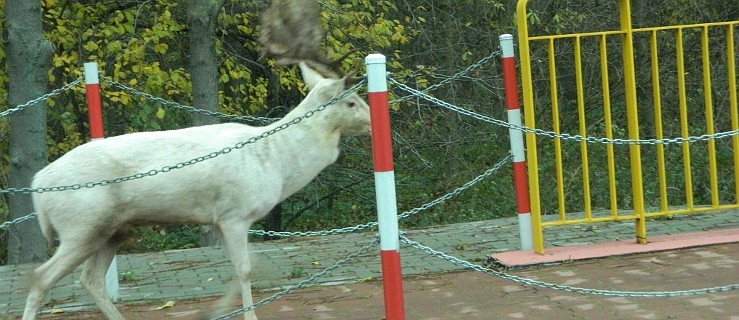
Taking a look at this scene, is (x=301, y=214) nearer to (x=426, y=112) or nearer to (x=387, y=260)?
(x=426, y=112)

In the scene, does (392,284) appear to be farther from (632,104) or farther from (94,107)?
(632,104)

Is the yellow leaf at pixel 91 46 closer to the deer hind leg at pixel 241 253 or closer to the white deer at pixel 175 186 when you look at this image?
the white deer at pixel 175 186

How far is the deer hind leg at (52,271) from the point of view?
7.28 m

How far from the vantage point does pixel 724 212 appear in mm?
12156

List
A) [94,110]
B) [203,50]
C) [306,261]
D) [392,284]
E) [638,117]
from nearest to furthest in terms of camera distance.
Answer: [392,284]
[94,110]
[306,261]
[203,50]
[638,117]

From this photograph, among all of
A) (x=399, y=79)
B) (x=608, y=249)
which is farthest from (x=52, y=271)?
(x=399, y=79)

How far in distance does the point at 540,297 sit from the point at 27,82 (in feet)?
22.0

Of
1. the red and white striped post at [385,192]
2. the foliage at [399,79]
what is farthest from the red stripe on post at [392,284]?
the foliage at [399,79]

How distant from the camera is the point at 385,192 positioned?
6832mm

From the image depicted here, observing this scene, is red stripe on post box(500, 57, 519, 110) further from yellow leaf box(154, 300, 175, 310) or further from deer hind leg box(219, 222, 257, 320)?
yellow leaf box(154, 300, 175, 310)

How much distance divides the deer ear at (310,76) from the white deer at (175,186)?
216 mm

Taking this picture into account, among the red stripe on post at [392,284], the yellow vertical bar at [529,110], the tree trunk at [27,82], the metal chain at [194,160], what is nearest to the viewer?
the red stripe on post at [392,284]

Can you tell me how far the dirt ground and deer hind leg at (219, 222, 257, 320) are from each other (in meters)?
0.55

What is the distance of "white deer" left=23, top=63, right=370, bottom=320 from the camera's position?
7.26 meters
